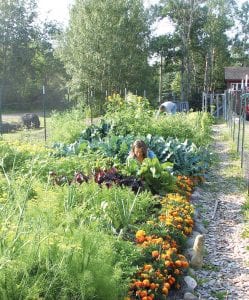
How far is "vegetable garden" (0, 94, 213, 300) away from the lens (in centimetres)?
242

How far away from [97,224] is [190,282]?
3.81ft

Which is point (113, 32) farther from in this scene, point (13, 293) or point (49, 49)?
point (13, 293)

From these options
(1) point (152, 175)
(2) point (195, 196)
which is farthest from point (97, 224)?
(2) point (195, 196)

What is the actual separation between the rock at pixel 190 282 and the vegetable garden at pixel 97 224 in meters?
0.08

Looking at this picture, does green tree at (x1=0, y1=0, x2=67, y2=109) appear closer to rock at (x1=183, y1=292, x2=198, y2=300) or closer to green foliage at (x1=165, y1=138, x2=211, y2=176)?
green foliage at (x1=165, y1=138, x2=211, y2=176)

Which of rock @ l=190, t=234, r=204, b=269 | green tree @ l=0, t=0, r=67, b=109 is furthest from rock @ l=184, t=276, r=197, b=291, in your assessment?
green tree @ l=0, t=0, r=67, b=109

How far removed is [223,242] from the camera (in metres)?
5.09

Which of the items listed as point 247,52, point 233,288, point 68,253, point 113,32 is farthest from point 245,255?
point 247,52

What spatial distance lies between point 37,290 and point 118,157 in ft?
16.6

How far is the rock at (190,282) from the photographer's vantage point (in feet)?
12.5

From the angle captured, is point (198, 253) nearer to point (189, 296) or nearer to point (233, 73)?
point (189, 296)

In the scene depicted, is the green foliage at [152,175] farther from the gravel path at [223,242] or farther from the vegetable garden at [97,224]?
the gravel path at [223,242]

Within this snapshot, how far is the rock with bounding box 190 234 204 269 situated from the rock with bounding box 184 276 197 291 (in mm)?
349

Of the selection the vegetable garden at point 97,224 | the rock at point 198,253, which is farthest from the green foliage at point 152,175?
the rock at point 198,253
